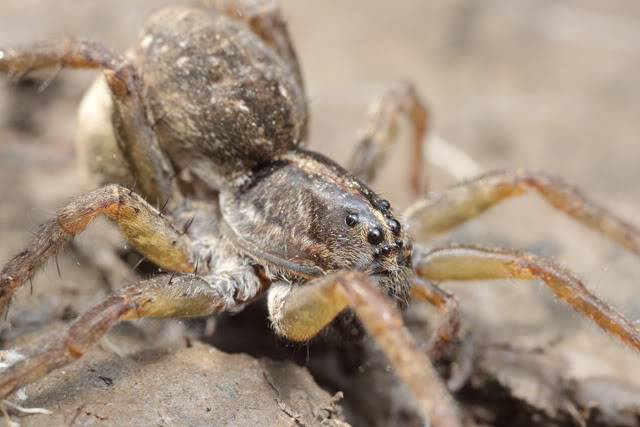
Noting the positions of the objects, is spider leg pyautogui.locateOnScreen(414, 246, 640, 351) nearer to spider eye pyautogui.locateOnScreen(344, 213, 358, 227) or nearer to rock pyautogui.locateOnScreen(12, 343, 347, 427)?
spider eye pyautogui.locateOnScreen(344, 213, 358, 227)

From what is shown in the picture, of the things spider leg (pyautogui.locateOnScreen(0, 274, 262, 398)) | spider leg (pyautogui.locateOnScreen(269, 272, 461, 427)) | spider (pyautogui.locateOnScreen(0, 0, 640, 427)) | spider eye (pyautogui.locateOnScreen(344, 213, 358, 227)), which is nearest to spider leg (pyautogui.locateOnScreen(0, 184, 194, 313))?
spider (pyautogui.locateOnScreen(0, 0, 640, 427))

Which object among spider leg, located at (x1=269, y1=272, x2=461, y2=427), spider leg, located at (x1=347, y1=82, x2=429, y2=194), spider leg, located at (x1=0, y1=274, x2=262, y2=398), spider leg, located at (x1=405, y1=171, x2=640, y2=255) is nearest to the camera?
spider leg, located at (x1=269, y1=272, x2=461, y2=427)

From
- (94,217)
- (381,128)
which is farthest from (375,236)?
(381,128)

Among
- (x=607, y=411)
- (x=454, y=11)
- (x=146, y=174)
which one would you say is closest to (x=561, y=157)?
(x=454, y=11)

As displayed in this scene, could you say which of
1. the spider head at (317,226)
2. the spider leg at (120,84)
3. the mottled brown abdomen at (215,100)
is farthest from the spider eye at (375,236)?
the spider leg at (120,84)

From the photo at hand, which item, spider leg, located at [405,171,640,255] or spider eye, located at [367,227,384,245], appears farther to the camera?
spider leg, located at [405,171,640,255]
